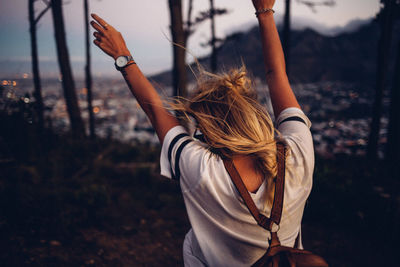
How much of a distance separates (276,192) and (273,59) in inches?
29.7

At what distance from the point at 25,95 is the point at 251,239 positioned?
6.46 metres

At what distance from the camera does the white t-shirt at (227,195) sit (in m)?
1.06

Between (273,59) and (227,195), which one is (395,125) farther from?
(227,195)

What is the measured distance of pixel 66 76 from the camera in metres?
8.95

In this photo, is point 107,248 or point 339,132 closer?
point 107,248

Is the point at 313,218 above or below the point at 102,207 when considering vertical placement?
below

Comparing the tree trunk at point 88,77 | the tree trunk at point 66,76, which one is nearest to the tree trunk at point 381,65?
the tree trunk at point 66,76

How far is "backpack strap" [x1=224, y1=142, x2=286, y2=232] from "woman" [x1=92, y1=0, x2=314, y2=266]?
3cm

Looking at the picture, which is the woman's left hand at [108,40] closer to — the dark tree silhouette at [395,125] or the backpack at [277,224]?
the backpack at [277,224]

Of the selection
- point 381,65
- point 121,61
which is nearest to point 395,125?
point 381,65

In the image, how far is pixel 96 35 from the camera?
48.2 inches

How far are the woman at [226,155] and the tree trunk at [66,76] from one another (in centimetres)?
872

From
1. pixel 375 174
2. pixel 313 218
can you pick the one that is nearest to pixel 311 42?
pixel 375 174

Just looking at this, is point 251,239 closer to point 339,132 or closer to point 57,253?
point 57,253
